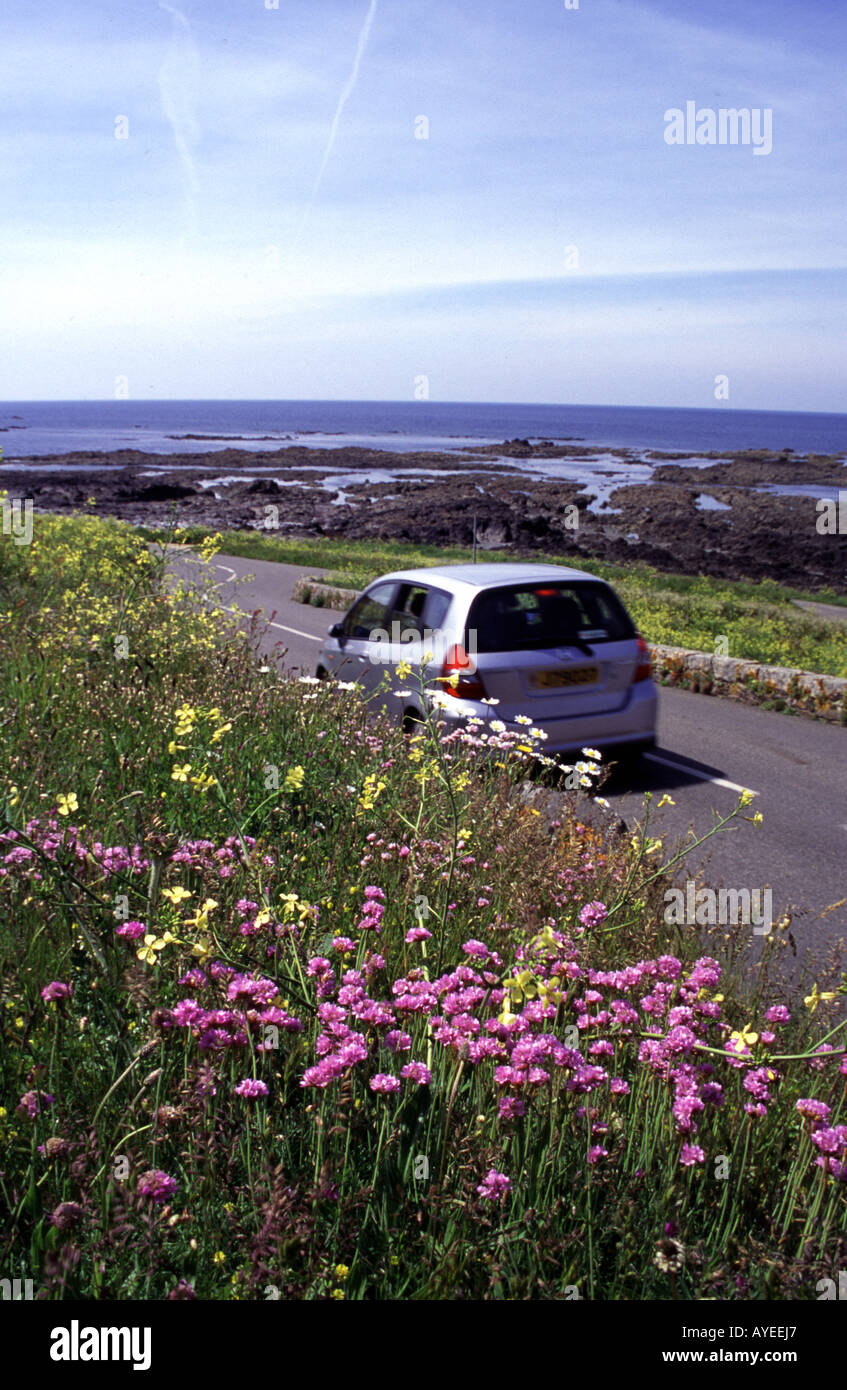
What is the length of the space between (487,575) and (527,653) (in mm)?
819

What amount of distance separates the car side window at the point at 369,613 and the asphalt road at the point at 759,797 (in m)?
0.77

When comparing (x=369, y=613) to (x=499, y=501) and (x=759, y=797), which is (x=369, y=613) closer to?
(x=759, y=797)

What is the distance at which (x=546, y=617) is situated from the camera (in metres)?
7.99

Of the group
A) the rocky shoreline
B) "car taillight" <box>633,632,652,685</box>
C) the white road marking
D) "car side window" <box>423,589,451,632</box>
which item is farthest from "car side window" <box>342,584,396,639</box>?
the rocky shoreline

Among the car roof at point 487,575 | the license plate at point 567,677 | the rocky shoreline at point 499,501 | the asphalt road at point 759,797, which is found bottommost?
the asphalt road at point 759,797

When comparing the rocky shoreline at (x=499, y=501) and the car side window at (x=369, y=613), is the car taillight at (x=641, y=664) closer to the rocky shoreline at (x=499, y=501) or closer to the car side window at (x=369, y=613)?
the car side window at (x=369, y=613)

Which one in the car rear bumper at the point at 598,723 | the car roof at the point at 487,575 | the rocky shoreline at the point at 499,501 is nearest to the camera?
the car rear bumper at the point at 598,723

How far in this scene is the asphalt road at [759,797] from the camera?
19.4ft

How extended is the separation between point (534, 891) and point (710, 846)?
340cm

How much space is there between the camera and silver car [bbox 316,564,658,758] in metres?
7.66

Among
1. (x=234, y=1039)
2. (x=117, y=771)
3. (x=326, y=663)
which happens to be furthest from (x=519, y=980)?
(x=326, y=663)

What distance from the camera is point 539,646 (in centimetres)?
786

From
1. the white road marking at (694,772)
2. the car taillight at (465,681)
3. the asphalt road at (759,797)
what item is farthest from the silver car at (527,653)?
the asphalt road at (759,797)
